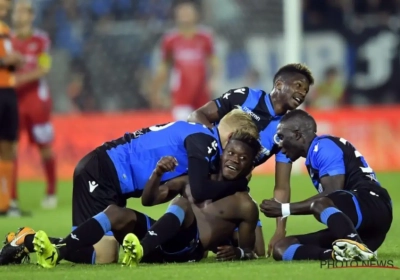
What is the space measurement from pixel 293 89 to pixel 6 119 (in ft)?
17.0

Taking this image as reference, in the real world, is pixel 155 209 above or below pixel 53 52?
below

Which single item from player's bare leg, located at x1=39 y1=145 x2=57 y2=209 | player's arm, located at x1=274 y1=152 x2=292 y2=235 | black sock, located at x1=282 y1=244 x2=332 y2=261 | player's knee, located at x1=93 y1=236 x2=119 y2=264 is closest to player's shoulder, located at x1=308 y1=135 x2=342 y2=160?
black sock, located at x1=282 y1=244 x2=332 y2=261

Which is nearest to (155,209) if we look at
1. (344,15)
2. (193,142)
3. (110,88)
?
(193,142)

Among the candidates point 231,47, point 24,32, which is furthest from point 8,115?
point 231,47

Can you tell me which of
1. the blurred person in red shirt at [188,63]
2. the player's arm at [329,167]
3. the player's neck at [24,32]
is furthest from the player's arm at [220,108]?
the blurred person in red shirt at [188,63]

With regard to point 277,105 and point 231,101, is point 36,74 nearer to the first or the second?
point 231,101

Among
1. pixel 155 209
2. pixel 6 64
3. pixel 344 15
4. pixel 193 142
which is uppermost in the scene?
pixel 344 15

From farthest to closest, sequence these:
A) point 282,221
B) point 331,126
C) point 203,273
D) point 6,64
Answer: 1. point 331,126
2. point 6,64
3. point 282,221
4. point 203,273

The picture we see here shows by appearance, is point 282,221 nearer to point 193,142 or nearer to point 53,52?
point 193,142

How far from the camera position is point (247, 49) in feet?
64.2

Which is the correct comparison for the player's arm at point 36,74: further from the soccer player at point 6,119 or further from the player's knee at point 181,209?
the player's knee at point 181,209

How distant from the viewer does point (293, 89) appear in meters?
8.12

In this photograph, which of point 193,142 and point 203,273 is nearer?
point 203,273

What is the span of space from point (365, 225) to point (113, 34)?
1329 cm
